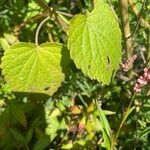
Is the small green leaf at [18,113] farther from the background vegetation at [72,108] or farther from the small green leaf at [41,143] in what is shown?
the small green leaf at [41,143]

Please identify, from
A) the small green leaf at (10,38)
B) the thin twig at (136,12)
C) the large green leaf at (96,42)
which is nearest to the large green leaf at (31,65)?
the large green leaf at (96,42)

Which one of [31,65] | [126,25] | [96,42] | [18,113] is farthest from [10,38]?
[96,42]

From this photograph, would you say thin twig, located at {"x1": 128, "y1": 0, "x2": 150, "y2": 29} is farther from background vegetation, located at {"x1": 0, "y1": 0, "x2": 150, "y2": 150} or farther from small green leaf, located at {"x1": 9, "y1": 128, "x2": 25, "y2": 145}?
small green leaf, located at {"x1": 9, "y1": 128, "x2": 25, "y2": 145}

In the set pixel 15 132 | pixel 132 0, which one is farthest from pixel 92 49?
pixel 15 132

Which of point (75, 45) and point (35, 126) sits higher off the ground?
point (75, 45)

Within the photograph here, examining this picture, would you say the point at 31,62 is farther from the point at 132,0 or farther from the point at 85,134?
the point at 85,134

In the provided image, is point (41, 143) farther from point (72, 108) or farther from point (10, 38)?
point (10, 38)

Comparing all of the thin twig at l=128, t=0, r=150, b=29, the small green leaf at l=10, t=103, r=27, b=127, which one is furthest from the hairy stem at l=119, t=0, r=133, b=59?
the small green leaf at l=10, t=103, r=27, b=127
